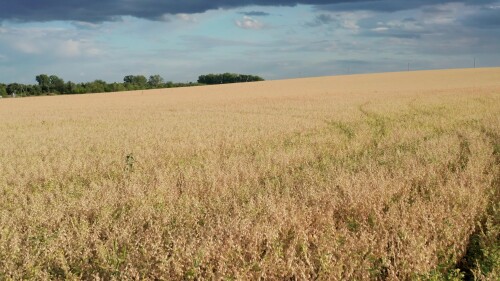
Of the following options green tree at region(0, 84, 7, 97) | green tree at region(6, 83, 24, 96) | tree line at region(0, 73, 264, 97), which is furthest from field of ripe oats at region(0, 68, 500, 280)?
green tree at region(6, 83, 24, 96)

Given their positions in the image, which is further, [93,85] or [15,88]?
[15,88]

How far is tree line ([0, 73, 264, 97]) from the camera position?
104 m

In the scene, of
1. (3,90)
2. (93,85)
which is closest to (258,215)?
(93,85)

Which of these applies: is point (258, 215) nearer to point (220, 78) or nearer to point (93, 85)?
point (93, 85)

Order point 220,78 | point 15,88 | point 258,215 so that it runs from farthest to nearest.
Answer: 1. point 220,78
2. point 15,88
3. point 258,215

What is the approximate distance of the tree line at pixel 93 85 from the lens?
103625mm

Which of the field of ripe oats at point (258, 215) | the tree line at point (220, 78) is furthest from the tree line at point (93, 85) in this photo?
the field of ripe oats at point (258, 215)

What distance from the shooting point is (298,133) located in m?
17.3

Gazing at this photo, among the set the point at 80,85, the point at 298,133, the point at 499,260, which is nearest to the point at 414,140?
the point at 298,133

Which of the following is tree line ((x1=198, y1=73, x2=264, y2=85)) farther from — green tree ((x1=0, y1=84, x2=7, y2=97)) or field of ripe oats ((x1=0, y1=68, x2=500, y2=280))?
field of ripe oats ((x1=0, y1=68, x2=500, y2=280))

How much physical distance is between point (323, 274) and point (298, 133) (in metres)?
13.0

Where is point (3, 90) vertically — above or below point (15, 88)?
below

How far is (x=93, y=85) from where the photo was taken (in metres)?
104

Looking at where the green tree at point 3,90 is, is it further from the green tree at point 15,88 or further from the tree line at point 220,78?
the tree line at point 220,78
